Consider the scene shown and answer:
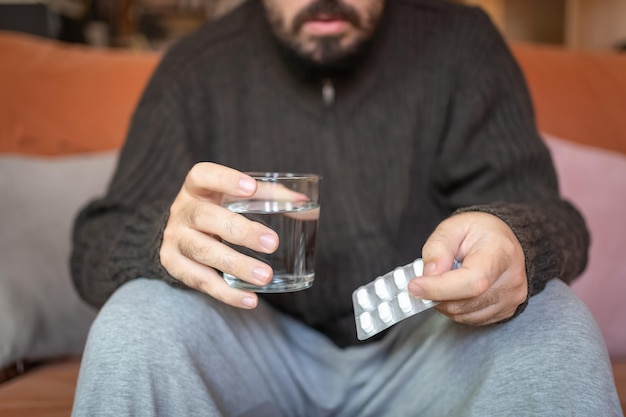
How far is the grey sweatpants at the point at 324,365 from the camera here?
65 centimetres

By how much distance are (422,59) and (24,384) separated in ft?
2.68

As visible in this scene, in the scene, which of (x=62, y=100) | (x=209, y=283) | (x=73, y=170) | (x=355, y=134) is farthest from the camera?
(x=62, y=100)

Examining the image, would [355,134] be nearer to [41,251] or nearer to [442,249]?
[442,249]

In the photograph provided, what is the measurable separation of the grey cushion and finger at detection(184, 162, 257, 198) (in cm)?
59

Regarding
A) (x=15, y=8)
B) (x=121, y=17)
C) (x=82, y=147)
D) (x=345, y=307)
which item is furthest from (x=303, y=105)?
(x=121, y=17)

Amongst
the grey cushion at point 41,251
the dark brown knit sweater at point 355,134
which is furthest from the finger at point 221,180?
the grey cushion at point 41,251

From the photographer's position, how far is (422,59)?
3.82 ft

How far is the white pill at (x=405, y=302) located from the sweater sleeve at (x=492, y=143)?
0.35 meters

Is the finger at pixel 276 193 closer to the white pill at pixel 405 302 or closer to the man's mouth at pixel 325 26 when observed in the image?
the white pill at pixel 405 302

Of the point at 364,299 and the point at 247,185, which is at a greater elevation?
the point at 247,185

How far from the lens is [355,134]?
1.13 m

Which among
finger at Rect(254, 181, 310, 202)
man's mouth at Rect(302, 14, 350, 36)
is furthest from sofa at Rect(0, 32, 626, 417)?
man's mouth at Rect(302, 14, 350, 36)

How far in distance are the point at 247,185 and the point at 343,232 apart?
423 millimetres

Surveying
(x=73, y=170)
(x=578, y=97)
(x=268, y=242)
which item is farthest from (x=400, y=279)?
(x=578, y=97)
